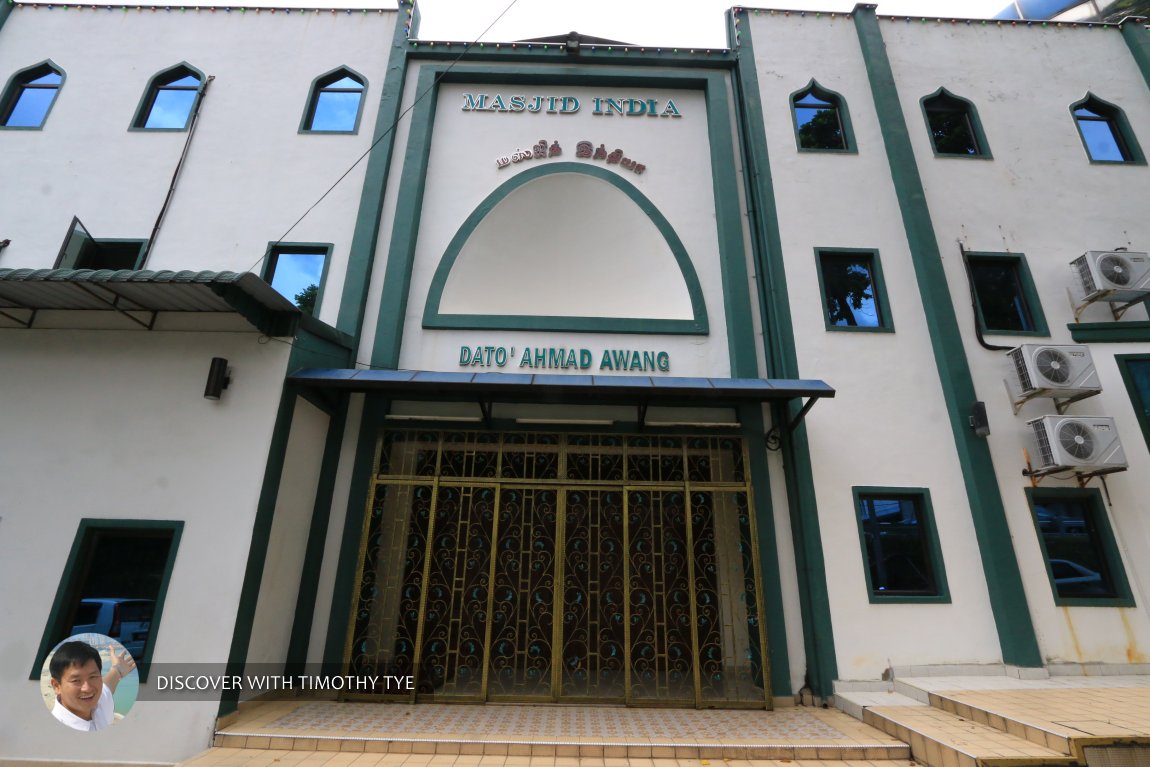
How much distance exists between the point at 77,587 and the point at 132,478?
1.04 metres

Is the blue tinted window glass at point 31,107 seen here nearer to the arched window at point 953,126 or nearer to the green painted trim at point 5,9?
the green painted trim at point 5,9

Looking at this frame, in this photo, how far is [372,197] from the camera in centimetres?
754

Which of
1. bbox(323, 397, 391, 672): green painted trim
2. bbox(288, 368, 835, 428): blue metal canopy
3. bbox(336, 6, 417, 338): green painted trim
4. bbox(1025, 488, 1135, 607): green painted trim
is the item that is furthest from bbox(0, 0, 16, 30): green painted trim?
bbox(1025, 488, 1135, 607): green painted trim

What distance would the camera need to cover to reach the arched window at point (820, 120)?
8.20 meters

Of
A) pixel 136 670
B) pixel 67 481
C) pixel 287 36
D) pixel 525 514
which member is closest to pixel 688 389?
pixel 525 514

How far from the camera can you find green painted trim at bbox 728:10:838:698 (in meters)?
5.85

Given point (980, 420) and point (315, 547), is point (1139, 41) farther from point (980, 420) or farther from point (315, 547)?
point (315, 547)

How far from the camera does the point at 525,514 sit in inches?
248

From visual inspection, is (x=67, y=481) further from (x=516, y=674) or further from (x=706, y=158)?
(x=706, y=158)

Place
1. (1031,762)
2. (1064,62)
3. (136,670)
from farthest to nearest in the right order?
(1064,62) < (136,670) < (1031,762)

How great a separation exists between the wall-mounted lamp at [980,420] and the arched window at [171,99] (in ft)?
38.4

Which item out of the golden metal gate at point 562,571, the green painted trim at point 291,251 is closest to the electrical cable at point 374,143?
the green painted trim at point 291,251

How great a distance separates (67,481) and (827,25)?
1208cm

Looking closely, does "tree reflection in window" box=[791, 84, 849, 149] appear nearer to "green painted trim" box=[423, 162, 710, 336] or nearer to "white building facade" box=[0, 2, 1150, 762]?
"white building facade" box=[0, 2, 1150, 762]
